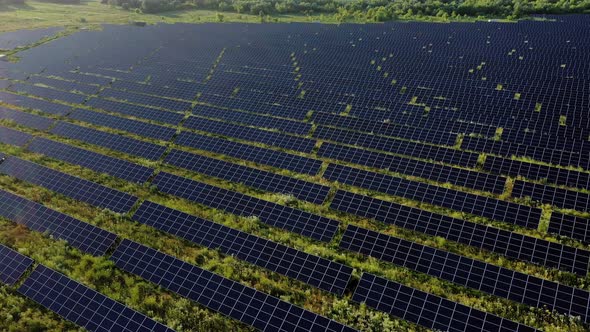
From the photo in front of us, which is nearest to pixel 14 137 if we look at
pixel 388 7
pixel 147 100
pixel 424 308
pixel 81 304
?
pixel 147 100

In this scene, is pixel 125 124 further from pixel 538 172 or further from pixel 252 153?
pixel 538 172

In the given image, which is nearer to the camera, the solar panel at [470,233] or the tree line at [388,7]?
the solar panel at [470,233]

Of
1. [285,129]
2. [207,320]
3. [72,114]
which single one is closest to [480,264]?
[207,320]

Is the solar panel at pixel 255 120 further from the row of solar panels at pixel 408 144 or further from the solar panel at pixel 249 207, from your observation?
the solar panel at pixel 249 207

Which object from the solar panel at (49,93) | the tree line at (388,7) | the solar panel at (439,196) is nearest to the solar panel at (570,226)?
the solar panel at (439,196)

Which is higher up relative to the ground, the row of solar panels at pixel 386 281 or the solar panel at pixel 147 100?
the solar panel at pixel 147 100

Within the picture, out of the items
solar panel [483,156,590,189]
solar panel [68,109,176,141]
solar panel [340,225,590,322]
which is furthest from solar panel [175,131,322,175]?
solar panel [483,156,590,189]

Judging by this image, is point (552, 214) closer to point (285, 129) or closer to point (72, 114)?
point (285, 129)
